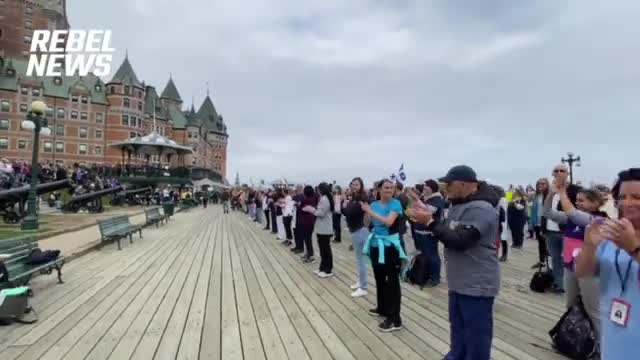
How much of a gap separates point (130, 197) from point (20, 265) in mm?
32006

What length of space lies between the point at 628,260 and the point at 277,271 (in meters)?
8.03

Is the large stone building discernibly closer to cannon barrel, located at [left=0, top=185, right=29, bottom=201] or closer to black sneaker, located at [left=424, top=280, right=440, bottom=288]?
cannon barrel, located at [left=0, top=185, right=29, bottom=201]

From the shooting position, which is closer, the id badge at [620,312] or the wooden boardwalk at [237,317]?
the id badge at [620,312]

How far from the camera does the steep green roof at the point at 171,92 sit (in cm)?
10431

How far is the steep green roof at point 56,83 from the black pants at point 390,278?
8652 cm

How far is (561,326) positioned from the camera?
15.5 feet

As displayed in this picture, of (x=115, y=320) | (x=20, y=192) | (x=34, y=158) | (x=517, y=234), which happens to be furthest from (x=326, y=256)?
(x=20, y=192)

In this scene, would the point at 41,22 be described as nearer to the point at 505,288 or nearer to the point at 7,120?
the point at 7,120

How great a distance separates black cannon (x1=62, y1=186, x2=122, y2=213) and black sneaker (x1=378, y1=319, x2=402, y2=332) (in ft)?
72.2

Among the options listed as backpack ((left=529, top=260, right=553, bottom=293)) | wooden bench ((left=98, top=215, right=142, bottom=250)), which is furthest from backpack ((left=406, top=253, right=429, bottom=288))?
wooden bench ((left=98, top=215, right=142, bottom=250))

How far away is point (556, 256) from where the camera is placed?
7555 millimetres

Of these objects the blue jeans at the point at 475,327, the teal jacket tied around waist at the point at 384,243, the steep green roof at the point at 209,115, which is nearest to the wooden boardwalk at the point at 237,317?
the teal jacket tied around waist at the point at 384,243

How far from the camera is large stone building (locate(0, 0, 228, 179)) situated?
73.7 metres

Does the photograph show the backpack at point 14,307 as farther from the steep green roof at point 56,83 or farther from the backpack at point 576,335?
the steep green roof at point 56,83
